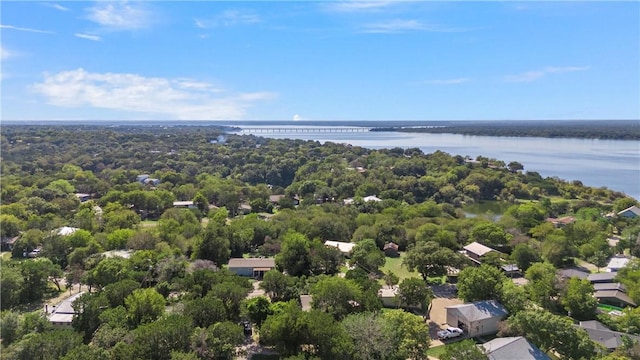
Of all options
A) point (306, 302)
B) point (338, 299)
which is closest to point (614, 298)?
point (338, 299)

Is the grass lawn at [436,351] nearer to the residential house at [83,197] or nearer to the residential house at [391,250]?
the residential house at [391,250]

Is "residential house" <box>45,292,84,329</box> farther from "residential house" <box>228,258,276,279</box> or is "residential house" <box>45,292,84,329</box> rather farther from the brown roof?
the brown roof

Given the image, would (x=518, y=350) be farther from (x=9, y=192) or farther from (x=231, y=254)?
(x=9, y=192)

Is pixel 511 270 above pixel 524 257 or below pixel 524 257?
below

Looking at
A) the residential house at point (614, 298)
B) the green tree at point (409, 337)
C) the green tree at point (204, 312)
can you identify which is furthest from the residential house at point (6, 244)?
the residential house at point (614, 298)

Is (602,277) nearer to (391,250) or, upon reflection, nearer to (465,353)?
(391,250)
